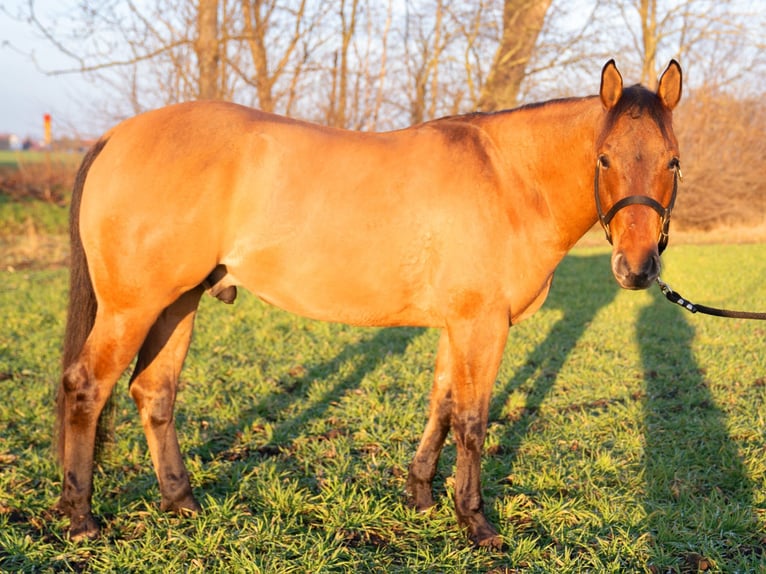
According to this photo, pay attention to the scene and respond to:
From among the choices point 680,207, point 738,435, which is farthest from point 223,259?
point 680,207

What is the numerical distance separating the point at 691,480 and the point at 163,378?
311 cm

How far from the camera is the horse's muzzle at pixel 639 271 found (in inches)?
101

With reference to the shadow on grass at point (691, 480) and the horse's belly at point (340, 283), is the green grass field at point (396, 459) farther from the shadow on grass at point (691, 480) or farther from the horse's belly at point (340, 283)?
the horse's belly at point (340, 283)

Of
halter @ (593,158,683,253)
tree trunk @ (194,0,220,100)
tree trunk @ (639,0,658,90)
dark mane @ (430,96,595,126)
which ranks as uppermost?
tree trunk @ (639,0,658,90)

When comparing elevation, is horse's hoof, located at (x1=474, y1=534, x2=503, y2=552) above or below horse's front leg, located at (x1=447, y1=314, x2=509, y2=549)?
below

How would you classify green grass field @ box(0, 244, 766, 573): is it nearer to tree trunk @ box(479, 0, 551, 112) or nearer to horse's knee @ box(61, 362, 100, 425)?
horse's knee @ box(61, 362, 100, 425)

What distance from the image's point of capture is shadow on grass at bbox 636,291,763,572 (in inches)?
115

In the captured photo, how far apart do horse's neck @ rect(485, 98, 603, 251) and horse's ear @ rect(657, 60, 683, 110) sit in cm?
30

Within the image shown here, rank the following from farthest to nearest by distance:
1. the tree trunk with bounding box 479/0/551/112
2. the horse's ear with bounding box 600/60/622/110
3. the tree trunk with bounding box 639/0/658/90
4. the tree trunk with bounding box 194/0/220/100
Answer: the tree trunk with bounding box 639/0/658/90
the tree trunk with bounding box 479/0/551/112
the tree trunk with bounding box 194/0/220/100
the horse's ear with bounding box 600/60/622/110

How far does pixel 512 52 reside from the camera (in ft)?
39.3

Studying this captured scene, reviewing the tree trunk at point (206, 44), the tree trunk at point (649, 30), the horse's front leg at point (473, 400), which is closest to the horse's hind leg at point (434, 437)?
the horse's front leg at point (473, 400)

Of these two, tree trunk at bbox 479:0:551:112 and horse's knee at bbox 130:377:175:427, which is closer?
horse's knee at bbox 130:377:175:427

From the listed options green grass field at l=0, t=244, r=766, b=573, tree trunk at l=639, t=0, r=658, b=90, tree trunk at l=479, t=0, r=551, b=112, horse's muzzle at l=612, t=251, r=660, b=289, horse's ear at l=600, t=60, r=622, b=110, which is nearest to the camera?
horse's muzzle at l=612, t=251, r=660, b=289

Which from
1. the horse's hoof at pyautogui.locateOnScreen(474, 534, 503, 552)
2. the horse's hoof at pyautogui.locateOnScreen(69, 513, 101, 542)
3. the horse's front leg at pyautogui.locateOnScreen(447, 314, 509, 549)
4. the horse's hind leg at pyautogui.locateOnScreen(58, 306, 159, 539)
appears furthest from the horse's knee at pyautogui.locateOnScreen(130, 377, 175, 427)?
the horse's hoof at pyautogui.locateOnScreen(474, 534, 503, 552)
